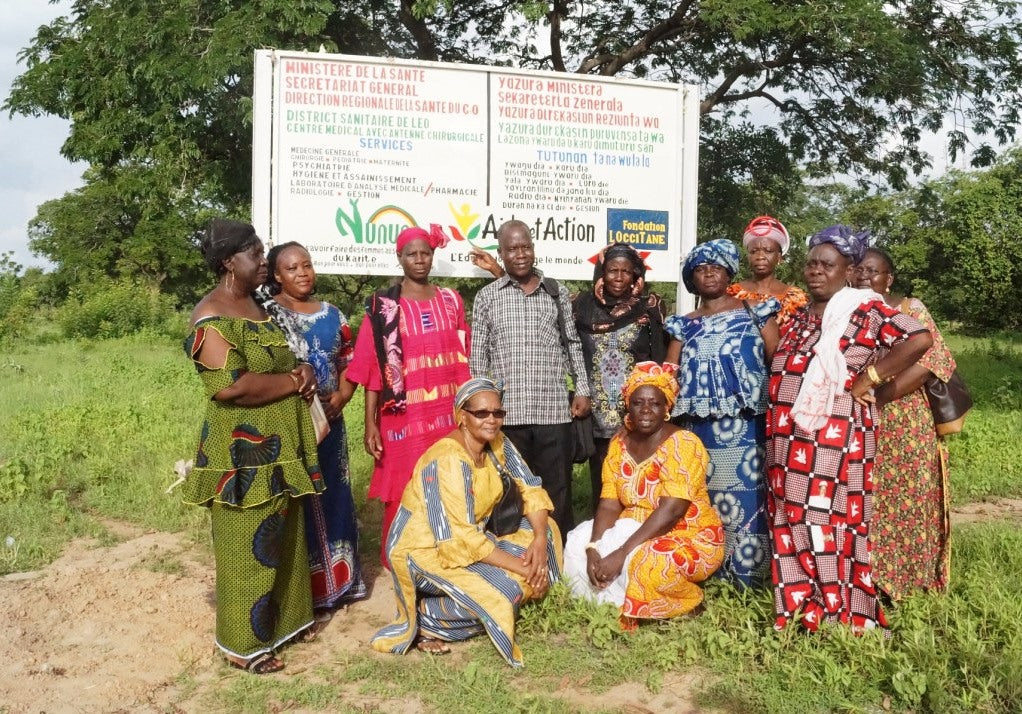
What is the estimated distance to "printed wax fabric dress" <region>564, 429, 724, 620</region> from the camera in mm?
3730

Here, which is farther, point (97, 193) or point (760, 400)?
point (97, 193)

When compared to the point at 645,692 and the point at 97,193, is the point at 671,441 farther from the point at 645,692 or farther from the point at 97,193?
the point at 97,193

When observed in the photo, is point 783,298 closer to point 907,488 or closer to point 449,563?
point 907,488

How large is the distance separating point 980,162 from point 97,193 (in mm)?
22271

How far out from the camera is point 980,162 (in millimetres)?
11547

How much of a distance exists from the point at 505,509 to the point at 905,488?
1.71 metres

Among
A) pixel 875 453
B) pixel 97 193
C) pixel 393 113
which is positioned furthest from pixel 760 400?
pixel 97 193

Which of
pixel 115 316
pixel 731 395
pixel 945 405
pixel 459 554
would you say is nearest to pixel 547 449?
pixel 459 554

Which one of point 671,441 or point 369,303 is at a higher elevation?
point 369,303

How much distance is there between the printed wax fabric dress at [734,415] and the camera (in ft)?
12.6

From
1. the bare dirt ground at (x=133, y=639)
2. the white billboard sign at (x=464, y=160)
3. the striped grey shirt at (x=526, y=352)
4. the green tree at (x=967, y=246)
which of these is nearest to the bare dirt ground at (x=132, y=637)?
the bare dirt ground at (x=133, y=639)

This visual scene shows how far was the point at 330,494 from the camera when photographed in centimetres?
421

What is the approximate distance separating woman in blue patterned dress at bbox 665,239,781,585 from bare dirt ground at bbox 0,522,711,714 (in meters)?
0.88

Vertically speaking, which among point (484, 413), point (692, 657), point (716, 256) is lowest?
point (692, 657)
